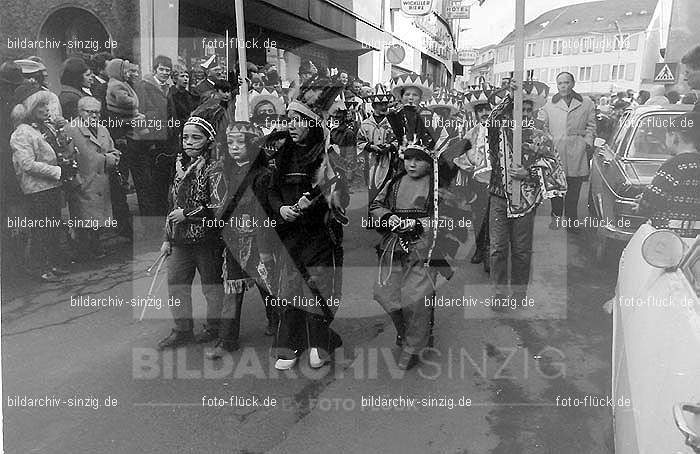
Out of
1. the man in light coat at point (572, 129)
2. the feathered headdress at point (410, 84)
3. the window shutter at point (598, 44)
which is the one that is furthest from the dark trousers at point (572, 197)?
the feathered headdress at point (410, 84)

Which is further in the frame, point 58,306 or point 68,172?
point 68,172

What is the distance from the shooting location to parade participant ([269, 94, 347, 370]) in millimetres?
3736

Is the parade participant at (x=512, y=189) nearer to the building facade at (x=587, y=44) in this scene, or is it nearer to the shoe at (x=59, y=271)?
the building facade at (x=587, y=44)

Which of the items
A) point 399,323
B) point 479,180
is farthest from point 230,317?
point 479,180

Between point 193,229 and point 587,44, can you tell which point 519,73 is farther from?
point 587,44

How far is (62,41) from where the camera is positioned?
7.59 meters

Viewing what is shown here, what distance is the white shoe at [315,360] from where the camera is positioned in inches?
151

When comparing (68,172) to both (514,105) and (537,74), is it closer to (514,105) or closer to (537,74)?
(514,105)

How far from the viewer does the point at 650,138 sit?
6277 millimetres

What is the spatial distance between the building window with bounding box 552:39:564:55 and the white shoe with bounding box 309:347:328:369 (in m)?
3.89

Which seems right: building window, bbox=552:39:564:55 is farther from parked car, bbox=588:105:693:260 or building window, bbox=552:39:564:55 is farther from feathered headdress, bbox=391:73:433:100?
feathered headdress, bbox=391:73:433:100

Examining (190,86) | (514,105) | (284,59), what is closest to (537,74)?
(514,105)

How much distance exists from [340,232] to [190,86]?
13.2 feet

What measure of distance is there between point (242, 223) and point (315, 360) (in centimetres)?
100
